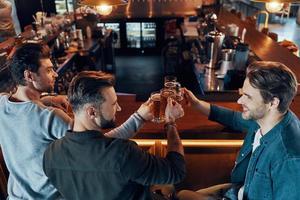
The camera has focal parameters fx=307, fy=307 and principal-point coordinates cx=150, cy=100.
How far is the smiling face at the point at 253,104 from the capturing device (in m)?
1.55

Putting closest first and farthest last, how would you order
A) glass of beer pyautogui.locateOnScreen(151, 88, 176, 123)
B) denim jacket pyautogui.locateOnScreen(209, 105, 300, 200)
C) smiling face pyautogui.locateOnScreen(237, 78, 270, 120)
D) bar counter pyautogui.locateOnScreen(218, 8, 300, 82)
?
1. denim jacket pyautogui.locateOnScreen(209, 105, 300, 200)
2. smiling face pyautogui.locateOnScreen(237, 78, 270, 120)
3. glass of beer pyautogui.locateOnScreen(151, 88, 176, 123)
4. bar counter pyautogui.locateOnScreen(218, 8, 300, 82)

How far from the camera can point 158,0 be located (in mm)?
9484

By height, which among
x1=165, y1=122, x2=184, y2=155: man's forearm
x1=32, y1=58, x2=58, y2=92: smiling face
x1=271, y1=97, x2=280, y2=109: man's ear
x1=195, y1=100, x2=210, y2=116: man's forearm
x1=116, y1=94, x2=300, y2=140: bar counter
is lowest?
x1=116, y1=94, x2=300, y2=140: bar counter

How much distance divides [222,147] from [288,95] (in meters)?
0.95

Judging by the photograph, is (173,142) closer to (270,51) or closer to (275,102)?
(275,102)

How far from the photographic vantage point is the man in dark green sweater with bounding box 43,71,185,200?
4.39ft

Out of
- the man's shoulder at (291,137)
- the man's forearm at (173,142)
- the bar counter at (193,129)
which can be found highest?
the man's shoulder at (291,137)

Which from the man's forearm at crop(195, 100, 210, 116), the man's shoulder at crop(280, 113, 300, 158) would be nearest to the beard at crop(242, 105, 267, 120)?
the man's shoulder at crop(280, 113, 300, 158)

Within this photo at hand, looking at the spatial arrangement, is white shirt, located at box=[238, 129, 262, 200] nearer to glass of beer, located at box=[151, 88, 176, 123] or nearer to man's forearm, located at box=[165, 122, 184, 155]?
man's forearm, located at box=[165, 122, 184, 155]

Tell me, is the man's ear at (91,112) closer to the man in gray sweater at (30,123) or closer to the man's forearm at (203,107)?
the man in gray sweater at (30,123)

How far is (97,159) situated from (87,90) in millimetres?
310

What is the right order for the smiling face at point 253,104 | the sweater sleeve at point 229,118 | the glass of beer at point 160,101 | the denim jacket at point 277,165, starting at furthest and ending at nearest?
the sweater sleeve at point 229,118, the glass of beer at point 160,101, the smiling face at point 253,104, the denim jacket at point 277,165

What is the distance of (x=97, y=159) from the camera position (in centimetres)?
133

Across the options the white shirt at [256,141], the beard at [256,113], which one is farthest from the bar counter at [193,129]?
the beard at [256,113]
